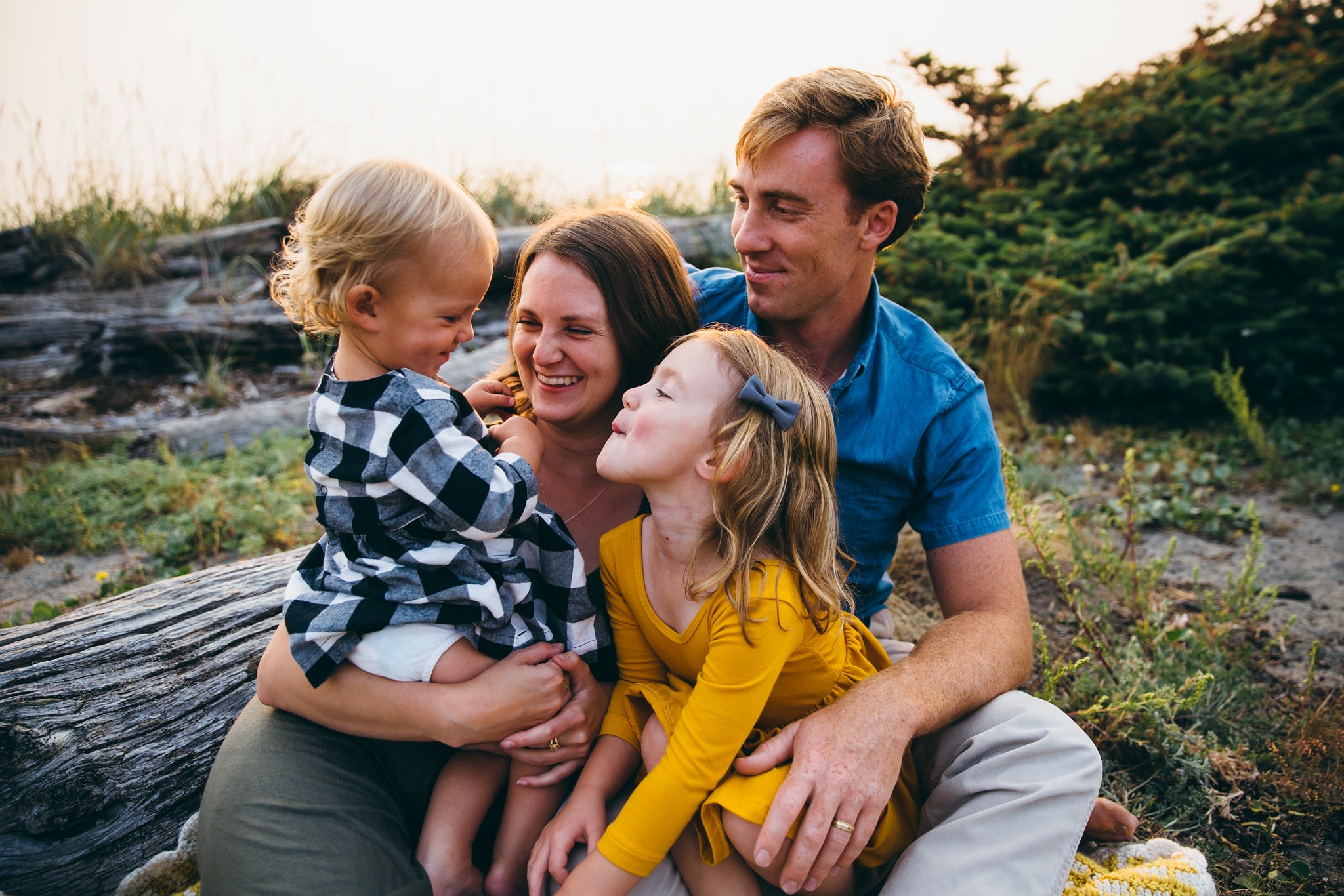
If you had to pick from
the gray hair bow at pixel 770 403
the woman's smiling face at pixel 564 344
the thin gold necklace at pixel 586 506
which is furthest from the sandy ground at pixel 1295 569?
the woman's smiling face at pixel 564 344

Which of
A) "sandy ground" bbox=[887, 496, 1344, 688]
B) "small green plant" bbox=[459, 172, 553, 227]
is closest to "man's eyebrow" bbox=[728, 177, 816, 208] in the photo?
"sandy ground" bbox=[887, 496, 1344, 688]

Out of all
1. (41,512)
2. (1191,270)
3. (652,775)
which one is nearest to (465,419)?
(652,775)

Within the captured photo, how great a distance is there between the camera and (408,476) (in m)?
1.53

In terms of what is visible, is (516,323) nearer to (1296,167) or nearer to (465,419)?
(465,419)

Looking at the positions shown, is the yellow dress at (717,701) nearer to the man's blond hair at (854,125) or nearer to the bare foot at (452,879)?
the bare foot at (452,879)

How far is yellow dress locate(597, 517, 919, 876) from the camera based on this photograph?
4.89ft

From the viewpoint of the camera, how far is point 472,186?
7.30m

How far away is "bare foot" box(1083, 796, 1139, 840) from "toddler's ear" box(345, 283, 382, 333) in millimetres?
2045

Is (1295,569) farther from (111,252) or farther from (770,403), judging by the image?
(111,252)

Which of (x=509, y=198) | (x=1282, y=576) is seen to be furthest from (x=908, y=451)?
(x=509, y=198)

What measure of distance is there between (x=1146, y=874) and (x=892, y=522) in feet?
3.31

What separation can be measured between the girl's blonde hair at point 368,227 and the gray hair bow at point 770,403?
629mm

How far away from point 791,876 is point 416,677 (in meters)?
0.87

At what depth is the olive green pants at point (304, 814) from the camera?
1.52 meters
